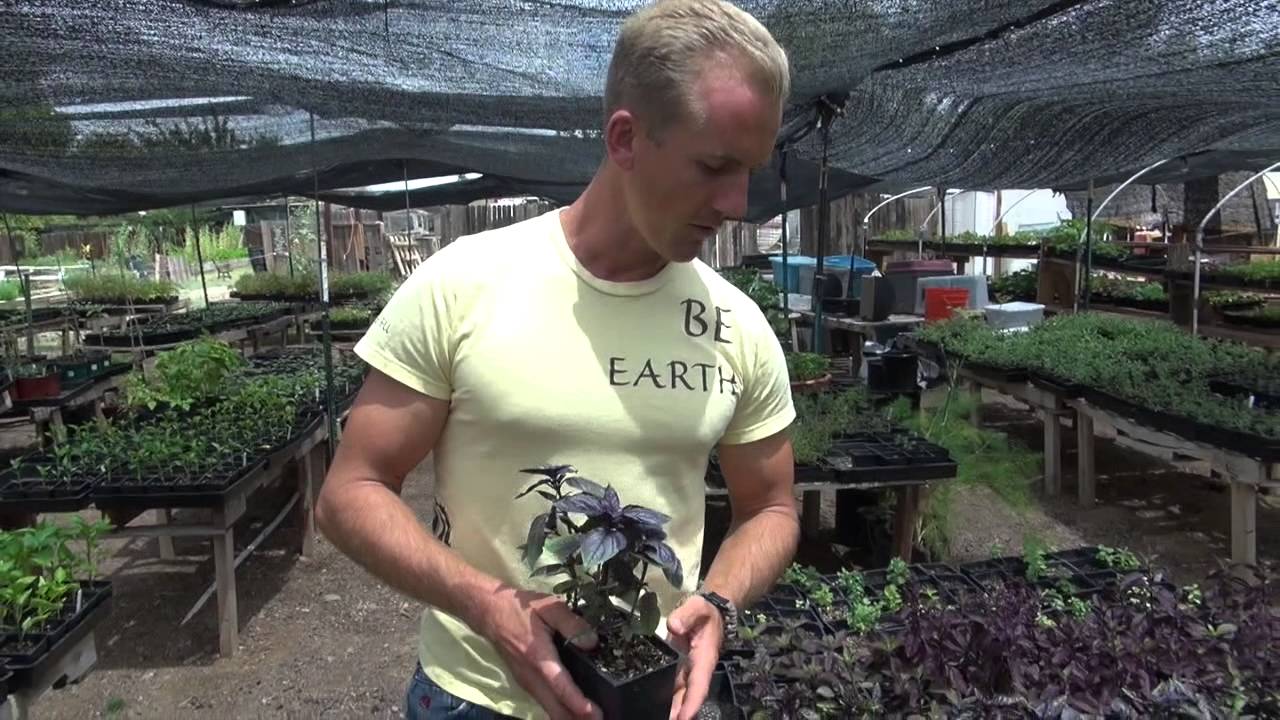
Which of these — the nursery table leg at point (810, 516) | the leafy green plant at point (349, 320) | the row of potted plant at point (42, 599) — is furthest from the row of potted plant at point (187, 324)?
the nursery table leg at point (810, 516)

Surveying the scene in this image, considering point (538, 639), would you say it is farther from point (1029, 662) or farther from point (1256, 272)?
point (1256, 272)

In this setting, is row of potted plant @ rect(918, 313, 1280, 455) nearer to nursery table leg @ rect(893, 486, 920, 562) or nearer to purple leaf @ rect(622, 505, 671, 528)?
nursery table leg @ rect(893, 486, 920, 562)

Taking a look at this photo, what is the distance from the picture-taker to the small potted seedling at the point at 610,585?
0.99 meters

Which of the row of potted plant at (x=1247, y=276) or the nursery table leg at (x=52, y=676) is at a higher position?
the row of potted plant at (x=1247, y=276)

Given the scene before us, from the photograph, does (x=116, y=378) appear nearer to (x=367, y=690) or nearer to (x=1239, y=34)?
(x=367, y=690)

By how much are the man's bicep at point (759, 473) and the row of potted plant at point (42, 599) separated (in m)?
2.10

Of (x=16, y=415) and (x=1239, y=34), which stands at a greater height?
(x=1239, y=34)

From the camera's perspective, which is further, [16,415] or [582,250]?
[16,415]

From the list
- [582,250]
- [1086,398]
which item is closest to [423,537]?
[582,250]

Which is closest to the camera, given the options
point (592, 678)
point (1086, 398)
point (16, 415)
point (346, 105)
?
point (592, 678)

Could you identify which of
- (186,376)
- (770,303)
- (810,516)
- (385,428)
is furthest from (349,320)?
(385,428)

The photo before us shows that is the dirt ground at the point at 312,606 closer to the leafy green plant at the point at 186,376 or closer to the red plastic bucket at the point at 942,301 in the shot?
the leafy green plant at the point at 186,376

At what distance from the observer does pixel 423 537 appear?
109 centimetres

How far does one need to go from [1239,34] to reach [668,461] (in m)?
2.94
